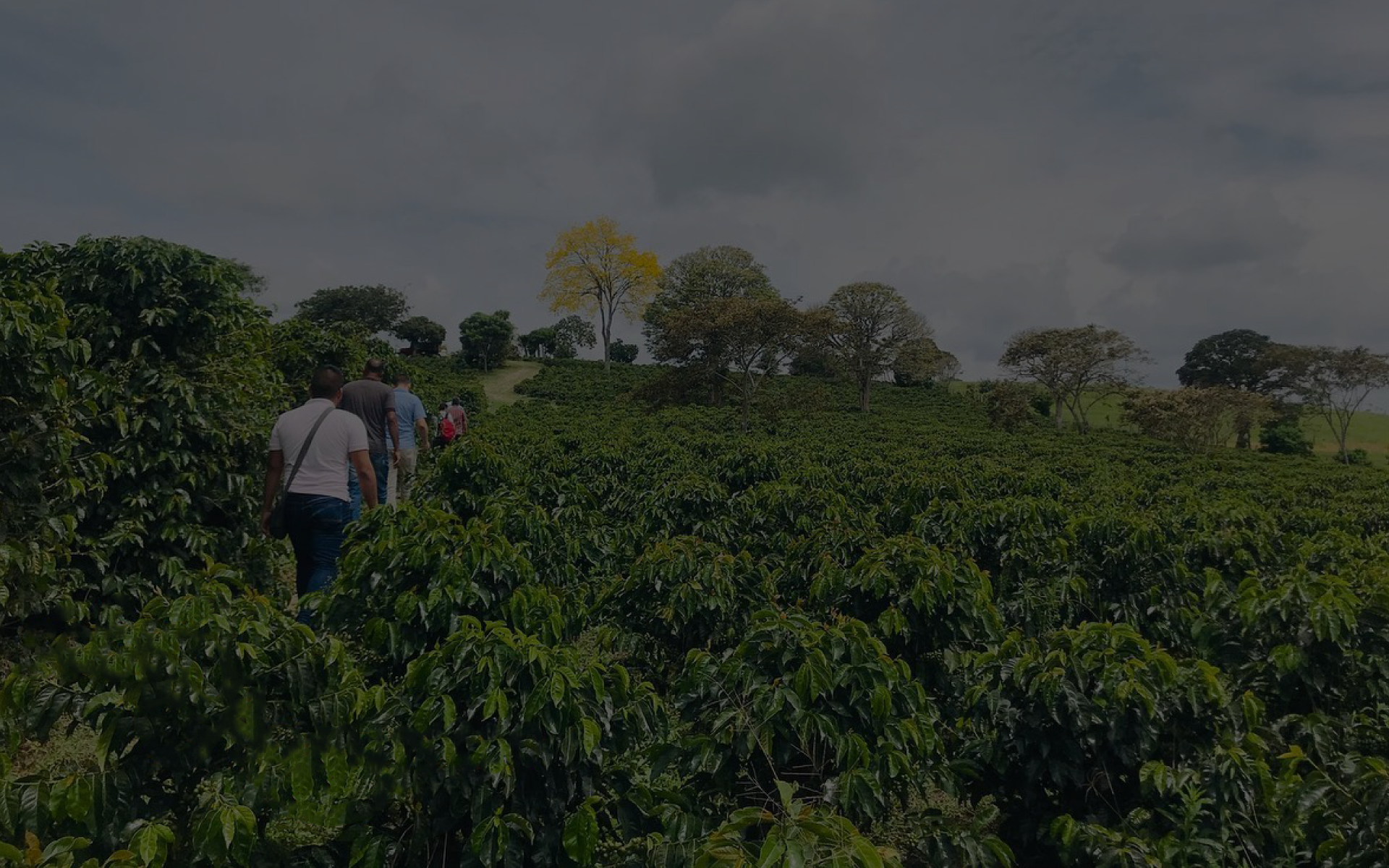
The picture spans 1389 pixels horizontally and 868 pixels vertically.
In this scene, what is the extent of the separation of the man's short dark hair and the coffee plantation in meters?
1.01

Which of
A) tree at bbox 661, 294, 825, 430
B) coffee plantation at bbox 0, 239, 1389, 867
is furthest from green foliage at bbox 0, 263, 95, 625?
tree at bbox 661, 294, 825, 430

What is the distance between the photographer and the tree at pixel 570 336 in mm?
72500

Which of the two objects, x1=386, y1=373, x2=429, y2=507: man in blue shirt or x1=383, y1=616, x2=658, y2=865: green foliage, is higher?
x1=386, y1=373, x2=429, y2=507: man in blue shirt

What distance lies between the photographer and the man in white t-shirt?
529 cm

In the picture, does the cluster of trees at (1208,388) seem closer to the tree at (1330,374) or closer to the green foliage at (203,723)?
the tree at (1330,374)

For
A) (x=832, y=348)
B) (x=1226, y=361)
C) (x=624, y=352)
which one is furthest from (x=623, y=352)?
(x=1226, y=361)

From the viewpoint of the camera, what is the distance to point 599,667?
3.03 metres

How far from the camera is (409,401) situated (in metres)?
9.84

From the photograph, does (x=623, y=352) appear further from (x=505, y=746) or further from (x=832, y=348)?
Result: (x=505, y=746)

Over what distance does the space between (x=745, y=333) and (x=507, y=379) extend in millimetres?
26740

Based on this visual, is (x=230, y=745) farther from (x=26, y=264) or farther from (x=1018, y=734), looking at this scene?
(x=26, y=264)

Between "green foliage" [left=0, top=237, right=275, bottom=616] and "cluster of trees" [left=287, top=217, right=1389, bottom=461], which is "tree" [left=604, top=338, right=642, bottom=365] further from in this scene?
"green foliage" [left=0, top=237, right=275, bottom=616]

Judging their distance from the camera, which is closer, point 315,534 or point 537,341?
point 315,534

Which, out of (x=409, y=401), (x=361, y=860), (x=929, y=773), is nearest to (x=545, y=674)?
(x=361, y=860)
